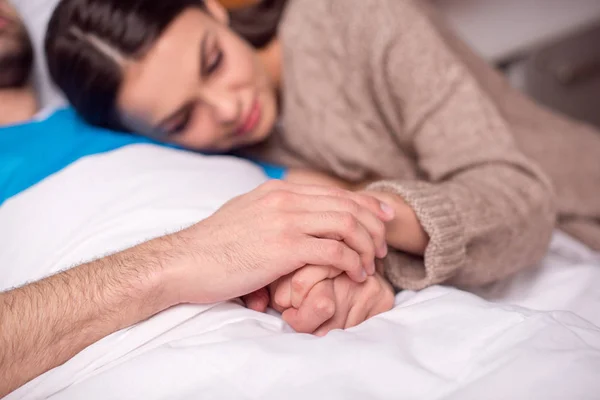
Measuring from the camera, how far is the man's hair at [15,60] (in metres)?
1.05

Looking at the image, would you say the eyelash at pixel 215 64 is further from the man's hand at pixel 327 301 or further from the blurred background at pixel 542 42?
the blurred background at pixel 542 42

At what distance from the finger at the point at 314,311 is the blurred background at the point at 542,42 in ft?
4.56

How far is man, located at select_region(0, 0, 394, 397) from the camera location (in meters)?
0.53

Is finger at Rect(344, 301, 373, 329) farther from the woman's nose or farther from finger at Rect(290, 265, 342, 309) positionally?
the woman's nose

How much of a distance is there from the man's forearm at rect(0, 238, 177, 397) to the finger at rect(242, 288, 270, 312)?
0.11m

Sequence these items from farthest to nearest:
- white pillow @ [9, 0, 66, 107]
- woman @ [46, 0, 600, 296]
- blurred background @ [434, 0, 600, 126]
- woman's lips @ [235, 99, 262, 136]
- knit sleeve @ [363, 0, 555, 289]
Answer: blurred background @ [434, 0, 600, 126], white pillow @ [9, 0, 66, 107], woman's lips @ [235, 99, 262, 136], woman @ [46, 0, 600, 296], knit sleeve @ [363, 0, 555, 289]

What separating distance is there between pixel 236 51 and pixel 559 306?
0.72 metres

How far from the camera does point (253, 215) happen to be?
0.60 meters

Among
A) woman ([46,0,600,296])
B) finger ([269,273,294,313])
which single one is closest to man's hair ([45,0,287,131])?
woman ([46,0,600,296])

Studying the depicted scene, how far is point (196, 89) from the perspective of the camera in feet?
3.05

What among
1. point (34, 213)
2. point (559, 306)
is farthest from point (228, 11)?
point (559, 306)

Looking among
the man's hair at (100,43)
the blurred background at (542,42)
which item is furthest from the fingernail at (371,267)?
the blurred background at (542,42)

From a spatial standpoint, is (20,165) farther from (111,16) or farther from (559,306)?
(559,306)

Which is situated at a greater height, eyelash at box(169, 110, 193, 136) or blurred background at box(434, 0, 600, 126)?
blurred background at box(434, 0, 600, 126)
